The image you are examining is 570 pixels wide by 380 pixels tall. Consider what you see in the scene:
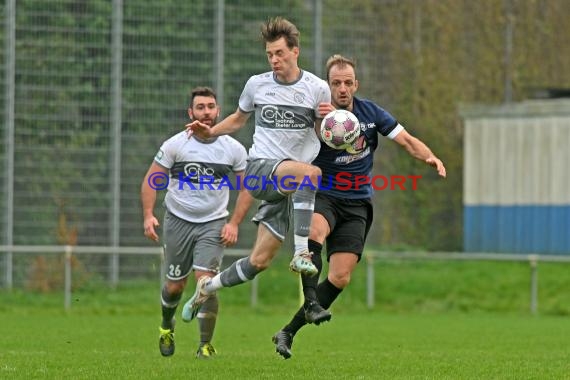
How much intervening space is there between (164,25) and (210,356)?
12.3m

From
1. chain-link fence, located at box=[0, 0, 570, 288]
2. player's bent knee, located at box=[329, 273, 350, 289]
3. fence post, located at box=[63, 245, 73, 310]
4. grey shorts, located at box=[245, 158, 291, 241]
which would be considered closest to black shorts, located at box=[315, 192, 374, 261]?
player's bent knee, located at box=[329, 273, 350, 289]

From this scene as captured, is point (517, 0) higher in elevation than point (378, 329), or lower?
higher

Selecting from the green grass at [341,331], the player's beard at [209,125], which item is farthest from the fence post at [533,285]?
the player's beard at [209,125]

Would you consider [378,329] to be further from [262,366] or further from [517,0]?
[517,0]

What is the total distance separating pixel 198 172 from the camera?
11953 mm

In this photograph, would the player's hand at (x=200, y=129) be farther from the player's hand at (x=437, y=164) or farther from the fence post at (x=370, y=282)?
the fence post at (x=370, y=282)

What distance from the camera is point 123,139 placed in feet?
74.8

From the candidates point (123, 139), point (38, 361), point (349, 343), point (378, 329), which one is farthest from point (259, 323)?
point (38, 361)

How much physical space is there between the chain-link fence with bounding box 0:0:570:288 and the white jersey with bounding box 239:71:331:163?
1217 cm

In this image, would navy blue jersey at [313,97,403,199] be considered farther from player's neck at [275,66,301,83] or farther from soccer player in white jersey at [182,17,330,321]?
player's neck at [275,66,301,83]

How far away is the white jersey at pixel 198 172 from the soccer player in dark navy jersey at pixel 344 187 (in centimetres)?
123

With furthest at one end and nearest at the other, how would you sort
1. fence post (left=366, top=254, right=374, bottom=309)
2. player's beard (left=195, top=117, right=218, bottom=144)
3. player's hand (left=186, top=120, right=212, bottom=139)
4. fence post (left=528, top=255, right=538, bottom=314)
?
1. fence post (left=366, top=254, right=374, bottom=309)
2. fence post (left=528, top=255, right=538, bottom=314)
3. player's beard (left=195, top=117, right=218, bottom=144)
4. player's hand (left=186, top=120, right=212, bottom=139)

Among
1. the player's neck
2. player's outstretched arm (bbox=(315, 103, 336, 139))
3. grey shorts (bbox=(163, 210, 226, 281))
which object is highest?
the player's neck

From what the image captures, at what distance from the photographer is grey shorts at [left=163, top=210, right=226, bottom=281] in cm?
1186
